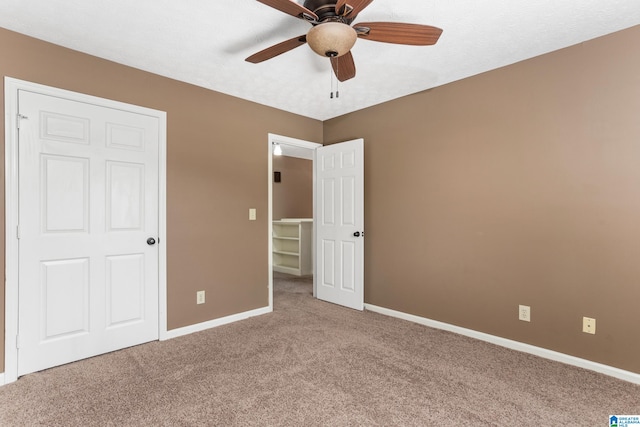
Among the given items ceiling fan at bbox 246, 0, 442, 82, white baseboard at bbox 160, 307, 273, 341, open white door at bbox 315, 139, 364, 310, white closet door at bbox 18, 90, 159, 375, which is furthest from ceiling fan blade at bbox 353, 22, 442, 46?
white baseboard at bbox 160, 307, 273, 341

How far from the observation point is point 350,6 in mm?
1684

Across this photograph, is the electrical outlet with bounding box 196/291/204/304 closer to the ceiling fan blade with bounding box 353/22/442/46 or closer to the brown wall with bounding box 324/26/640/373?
the brown wall with bounding box 324/26/640/373

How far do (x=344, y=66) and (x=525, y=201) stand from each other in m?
1.86

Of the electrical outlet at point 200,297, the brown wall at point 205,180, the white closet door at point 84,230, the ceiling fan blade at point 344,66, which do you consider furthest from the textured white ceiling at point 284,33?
the electrical outlet at point 200,297

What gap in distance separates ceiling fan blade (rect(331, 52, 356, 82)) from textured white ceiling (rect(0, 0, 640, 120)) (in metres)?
0.28

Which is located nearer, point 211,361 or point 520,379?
point 520,379

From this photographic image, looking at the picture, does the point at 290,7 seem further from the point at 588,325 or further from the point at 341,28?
the point at 588,325

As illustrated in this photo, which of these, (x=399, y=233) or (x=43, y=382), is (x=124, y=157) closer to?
(x=43, y=382)

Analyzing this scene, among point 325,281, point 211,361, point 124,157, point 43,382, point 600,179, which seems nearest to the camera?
point 43,382

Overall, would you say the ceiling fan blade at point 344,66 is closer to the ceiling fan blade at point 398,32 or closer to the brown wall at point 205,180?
the ceiling fan blade at point 398,32

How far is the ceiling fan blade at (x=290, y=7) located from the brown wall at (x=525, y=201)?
2000 mm

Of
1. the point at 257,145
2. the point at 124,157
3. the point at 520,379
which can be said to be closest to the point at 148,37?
the point at 124,157

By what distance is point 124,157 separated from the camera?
9.23 feet

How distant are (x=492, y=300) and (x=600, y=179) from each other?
1.27 m
